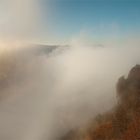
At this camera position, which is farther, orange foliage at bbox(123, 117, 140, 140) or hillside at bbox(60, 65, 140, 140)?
hillside at bbox(60, 65, 140, 140)

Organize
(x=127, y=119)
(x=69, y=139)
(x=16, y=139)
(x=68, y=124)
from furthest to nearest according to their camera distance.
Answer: (x=16, y=139) → (x=68, y=124) → (x=69, y=139) → (x=127, y=119)

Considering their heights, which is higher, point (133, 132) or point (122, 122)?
point (122, 122)

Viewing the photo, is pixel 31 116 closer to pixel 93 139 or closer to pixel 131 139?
pixel 93 139

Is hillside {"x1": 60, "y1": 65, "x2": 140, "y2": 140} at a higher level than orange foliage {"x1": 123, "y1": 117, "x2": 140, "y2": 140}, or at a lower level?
higher

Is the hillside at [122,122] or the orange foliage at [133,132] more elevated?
the hillside at [122,122]

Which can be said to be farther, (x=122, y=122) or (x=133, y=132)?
(x=122, y=122)

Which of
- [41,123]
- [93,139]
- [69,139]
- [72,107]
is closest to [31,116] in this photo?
[41,123]

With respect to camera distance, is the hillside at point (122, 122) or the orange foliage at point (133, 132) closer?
the orange foliage at point (133, 132)

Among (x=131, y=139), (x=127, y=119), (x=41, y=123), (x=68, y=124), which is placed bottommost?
(x=131, y=139)
